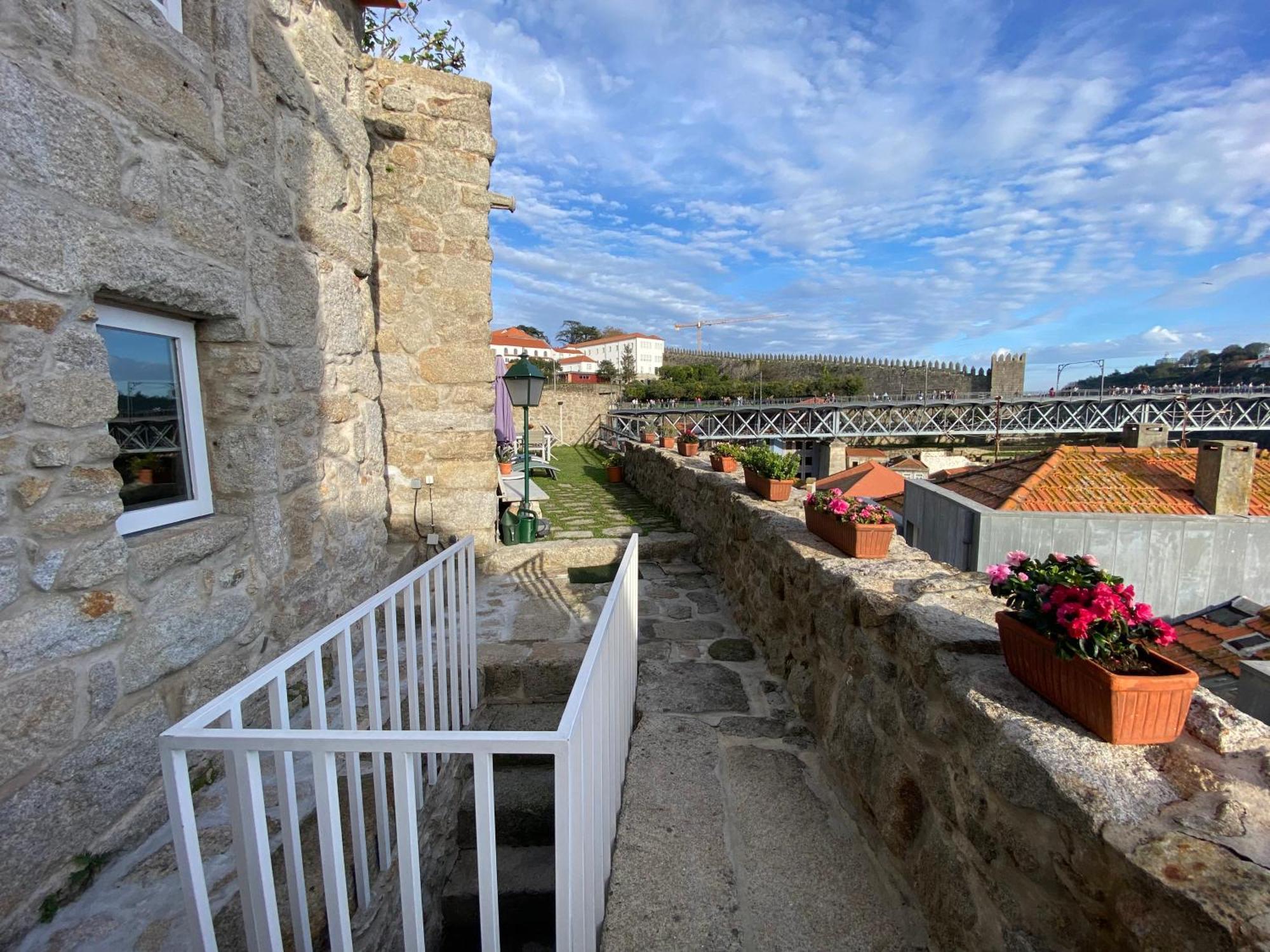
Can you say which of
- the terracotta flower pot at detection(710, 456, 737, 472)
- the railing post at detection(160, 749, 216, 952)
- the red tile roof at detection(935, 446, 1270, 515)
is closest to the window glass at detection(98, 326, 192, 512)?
the railing post at detection(160, 749, 216, 952)

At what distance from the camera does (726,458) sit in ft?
18.9

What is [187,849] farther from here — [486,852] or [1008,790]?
[1008,790]

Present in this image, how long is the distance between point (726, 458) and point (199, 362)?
4.37 m

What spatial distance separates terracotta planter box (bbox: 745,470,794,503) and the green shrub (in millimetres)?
25

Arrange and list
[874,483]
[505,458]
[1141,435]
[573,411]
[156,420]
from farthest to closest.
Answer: [573,411] < [1141,435] < [874,483] < [505,458] < [156,420]

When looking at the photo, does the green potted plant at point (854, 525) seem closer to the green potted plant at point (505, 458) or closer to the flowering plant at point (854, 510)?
the flowering plant at point (854, 510)

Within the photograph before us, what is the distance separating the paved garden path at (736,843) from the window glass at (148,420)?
77.4 inches

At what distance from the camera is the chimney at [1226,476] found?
800 cm

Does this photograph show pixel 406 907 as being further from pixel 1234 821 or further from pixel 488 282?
pixel 488 282

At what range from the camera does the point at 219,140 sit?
214cm

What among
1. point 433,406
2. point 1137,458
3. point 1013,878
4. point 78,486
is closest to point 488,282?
point 433,406

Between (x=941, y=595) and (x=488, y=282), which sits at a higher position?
(x=488, y=282)

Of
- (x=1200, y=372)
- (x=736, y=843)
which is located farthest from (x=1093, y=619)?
(x=1200, y=372)

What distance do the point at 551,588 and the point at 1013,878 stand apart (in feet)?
11.5
